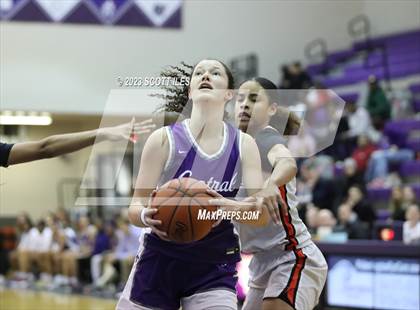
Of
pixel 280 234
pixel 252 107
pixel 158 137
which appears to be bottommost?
pixel 280 234

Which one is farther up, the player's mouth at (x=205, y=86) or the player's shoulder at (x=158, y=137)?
the player's mouth at (x=205, y=86)

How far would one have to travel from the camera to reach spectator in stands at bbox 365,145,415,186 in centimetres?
1391

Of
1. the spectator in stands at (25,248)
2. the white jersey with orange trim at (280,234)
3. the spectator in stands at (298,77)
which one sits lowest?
the spectator in stands at (25,248)

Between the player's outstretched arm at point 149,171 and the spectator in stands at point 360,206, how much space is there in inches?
303

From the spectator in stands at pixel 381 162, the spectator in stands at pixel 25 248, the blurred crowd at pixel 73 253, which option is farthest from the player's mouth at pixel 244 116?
the spectator in stands at pixel 25 248

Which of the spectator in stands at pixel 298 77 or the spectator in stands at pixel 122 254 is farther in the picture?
the spectator in stands at pixel 122 254

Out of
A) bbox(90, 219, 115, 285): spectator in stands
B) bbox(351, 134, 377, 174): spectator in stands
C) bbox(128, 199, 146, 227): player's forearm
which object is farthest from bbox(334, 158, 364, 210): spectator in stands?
bbox(128, 199, 146, 227): player's forearm

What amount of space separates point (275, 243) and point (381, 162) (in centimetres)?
939

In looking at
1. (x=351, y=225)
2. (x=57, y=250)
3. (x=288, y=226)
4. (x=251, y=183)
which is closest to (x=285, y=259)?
(x=288, y=226)

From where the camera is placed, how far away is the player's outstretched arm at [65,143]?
13.8 feet

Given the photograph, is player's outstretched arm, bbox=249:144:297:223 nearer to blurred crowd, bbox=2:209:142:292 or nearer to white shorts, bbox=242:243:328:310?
white shorts, bbox=242:243:328:310

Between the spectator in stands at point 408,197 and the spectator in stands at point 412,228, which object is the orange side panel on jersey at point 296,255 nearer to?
the spectator in stands at point 412,228

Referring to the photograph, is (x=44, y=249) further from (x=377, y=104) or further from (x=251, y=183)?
(x=251, y=183)

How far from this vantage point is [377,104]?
1512cm
